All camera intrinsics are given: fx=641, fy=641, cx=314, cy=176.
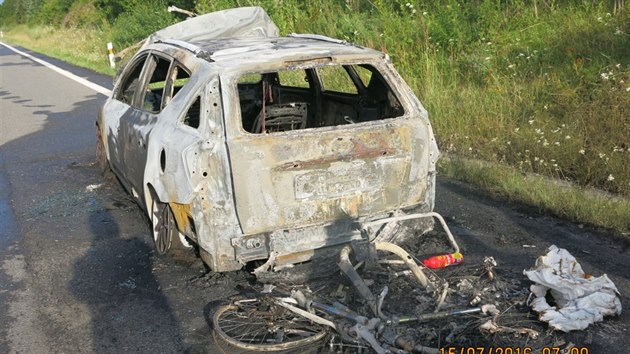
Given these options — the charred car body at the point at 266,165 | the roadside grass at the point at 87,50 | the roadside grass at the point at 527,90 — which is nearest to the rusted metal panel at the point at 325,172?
the charred car body at the point at 266,165

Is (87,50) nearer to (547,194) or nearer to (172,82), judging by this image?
(172,82)

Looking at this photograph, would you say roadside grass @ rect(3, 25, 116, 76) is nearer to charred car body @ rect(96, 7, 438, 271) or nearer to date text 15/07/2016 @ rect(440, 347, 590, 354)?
charred car body @ rect(96, 7, 438, 271)

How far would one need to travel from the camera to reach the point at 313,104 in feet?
20.3

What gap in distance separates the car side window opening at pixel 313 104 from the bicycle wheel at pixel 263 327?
152 centimetres

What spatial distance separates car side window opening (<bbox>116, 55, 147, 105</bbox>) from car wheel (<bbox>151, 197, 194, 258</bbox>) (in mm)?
1693

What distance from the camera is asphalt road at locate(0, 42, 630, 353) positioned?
150 inches

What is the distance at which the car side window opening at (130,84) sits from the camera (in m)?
6.22

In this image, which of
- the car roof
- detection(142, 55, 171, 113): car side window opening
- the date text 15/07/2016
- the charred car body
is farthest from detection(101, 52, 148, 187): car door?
the date text 15/07/2016

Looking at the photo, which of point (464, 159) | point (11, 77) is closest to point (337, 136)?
point (464, 159)

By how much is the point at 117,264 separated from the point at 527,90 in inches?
207

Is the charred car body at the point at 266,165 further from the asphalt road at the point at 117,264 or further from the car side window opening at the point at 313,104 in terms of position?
the asphalt road at the point at 117,264

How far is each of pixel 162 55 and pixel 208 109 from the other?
1469 mm

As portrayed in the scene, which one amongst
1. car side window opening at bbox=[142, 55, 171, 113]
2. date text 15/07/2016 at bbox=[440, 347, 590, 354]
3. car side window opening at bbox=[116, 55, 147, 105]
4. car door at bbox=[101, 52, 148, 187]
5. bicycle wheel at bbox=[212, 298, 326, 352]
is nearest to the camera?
date text 15/07/2016 at bbox=[440, 347, 590, 354]

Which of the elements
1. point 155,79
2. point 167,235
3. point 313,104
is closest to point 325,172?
point 167,235
